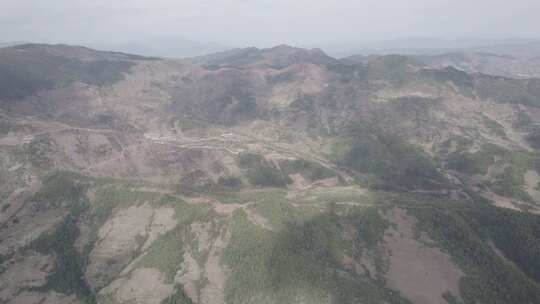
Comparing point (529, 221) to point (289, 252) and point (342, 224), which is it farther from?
point (289, 252)

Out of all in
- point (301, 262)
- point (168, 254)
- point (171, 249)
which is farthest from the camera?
point (171, 249)

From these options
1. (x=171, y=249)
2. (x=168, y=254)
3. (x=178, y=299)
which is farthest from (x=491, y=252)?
(x=168, y=254)

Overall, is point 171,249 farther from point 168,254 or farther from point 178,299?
point 178,299

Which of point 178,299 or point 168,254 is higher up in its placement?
point 168,254

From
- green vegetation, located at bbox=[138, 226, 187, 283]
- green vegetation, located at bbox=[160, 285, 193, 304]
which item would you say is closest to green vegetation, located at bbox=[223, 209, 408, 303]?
green vegetation, located at bbox=[160, 285, 193, 304]

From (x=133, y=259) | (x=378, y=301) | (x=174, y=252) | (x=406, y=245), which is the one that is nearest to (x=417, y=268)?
(x=406, y=245)

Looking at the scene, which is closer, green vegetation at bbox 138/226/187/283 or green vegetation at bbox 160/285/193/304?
green vegetation at bbox 160/285/193/304

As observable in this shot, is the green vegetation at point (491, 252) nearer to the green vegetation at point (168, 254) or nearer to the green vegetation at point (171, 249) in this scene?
the green vegetation at point (171, 249)

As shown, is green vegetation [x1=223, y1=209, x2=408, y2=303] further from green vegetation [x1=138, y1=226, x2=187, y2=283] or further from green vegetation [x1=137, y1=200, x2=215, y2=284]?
green vegetation [x1=138, y1=226, x2=187, y2=283]

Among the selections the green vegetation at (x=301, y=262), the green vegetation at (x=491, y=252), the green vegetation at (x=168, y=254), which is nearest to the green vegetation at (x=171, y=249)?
the green vegetation at (x=168, y=254)

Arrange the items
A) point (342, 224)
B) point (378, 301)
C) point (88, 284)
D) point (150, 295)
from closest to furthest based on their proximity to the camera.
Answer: point (378, 301)
point (150, 295)
point (88, 284)
point (342, 224)

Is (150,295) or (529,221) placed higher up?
(529,221)
